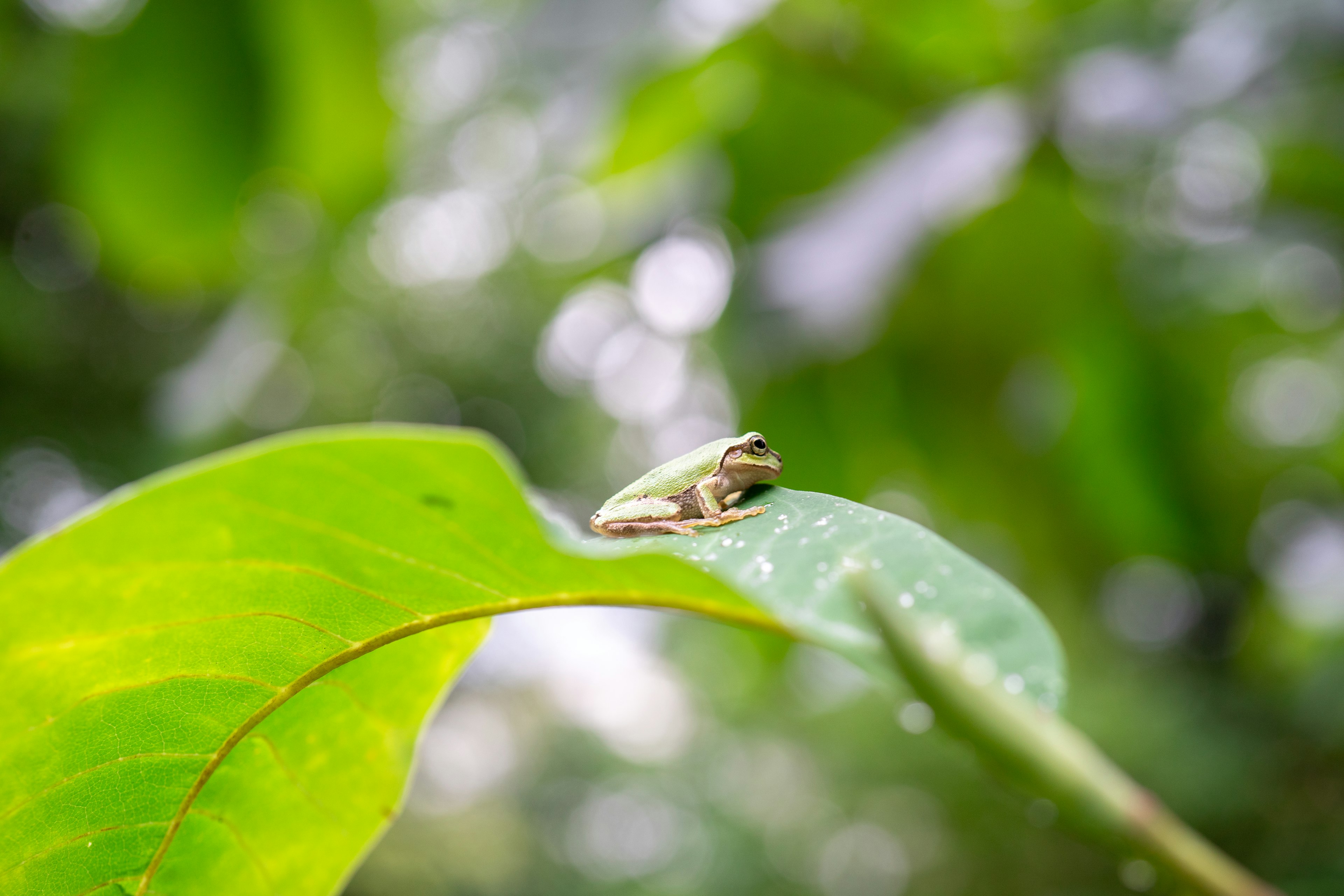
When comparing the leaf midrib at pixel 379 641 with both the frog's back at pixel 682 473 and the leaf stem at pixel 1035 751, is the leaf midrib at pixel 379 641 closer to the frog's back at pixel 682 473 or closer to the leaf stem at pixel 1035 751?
the leaf stem at pixel 1035 751

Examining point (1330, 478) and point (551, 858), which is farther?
point (551, 858)

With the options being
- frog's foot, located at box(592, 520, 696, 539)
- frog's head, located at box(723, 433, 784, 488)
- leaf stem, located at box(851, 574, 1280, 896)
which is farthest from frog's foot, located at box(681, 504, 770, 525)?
leaf stem, located at box(851, 574, 1280, 896)

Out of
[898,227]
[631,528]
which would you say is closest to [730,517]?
[631,528]

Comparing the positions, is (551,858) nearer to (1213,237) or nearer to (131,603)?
(1213,237)

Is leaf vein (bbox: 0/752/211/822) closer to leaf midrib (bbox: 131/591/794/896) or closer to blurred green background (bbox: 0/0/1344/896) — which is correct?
leaf midrib (bbox: 131/591/794/896)

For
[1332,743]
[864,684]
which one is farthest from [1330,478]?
[864,684]

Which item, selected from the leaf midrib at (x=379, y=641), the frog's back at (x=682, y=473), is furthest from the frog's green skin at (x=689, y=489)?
the leaf midrib at (x=379, y=641)
